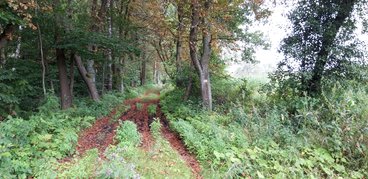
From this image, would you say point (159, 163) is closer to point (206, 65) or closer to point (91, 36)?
point (206, 65)

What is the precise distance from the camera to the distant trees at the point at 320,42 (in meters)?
10.3

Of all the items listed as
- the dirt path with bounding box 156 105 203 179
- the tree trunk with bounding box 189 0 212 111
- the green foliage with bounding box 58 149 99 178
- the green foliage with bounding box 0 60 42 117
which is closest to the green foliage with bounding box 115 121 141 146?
the green foliage with bounding box 58 149 99 178

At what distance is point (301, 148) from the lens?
628 centimetres

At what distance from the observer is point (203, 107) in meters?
11.5

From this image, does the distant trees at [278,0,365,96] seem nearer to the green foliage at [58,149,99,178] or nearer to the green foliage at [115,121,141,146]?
the green foliage at [115,121,141,146]

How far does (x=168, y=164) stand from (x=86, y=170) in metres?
1.59

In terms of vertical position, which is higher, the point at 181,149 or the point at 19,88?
the point at 19,88

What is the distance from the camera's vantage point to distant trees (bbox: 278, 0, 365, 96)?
10.3m

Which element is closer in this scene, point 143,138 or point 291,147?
point 291,147

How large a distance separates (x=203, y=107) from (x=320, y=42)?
16.1 ft

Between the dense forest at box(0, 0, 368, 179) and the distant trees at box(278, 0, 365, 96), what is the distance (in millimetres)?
36

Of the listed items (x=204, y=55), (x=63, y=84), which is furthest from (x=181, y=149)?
(x=63, y=84)

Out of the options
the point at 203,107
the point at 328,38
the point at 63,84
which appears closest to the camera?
the point at 328,38

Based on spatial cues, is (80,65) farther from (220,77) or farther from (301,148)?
(301,148)
